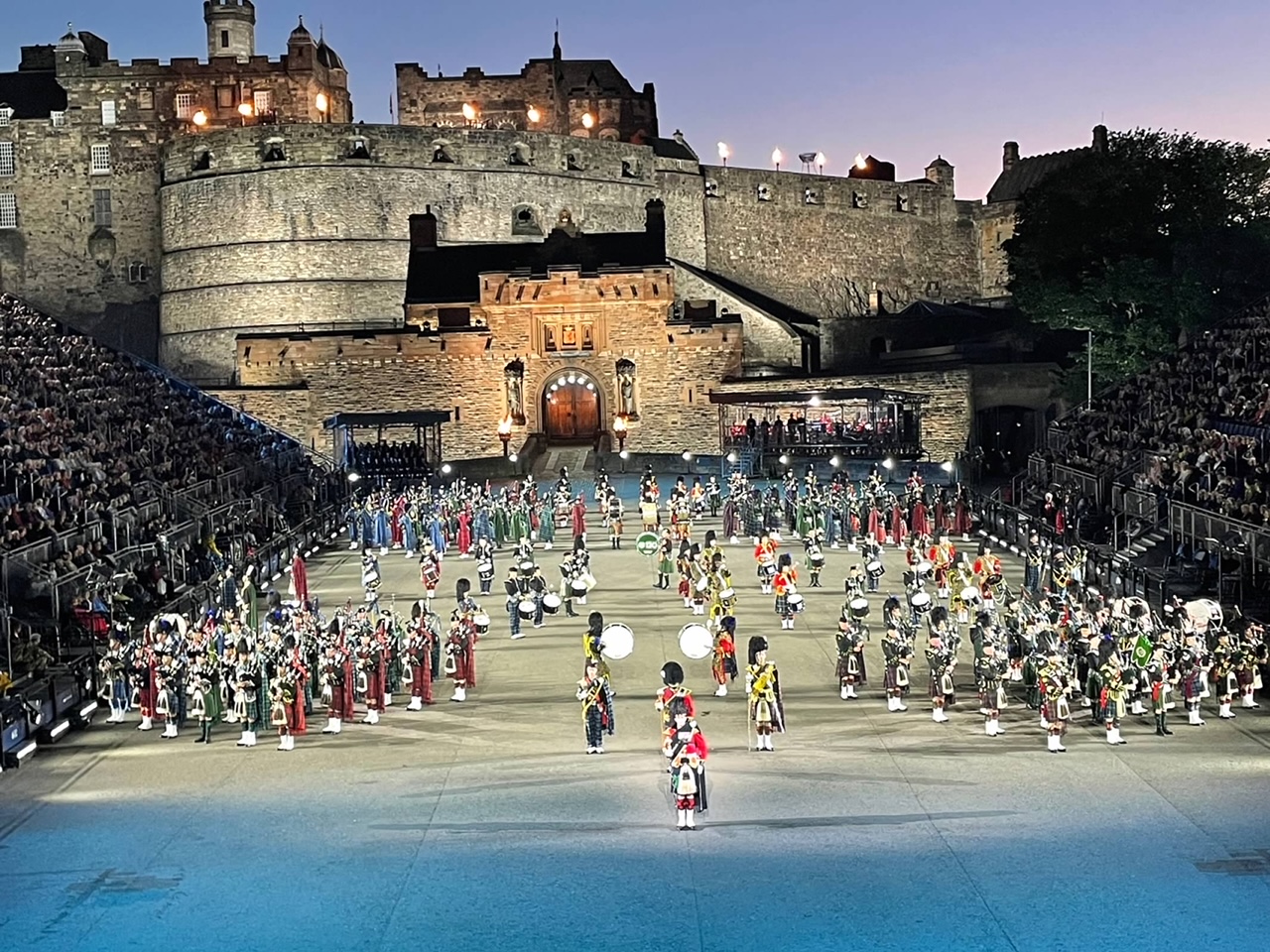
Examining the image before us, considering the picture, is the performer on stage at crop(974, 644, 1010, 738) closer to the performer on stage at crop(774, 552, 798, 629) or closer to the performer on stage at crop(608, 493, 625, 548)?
the performer on stage at crop(774, 552, 798, 629)

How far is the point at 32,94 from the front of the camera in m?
63.3

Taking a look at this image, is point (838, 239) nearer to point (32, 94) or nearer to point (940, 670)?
point (32, 94)

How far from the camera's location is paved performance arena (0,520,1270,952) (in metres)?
11.2

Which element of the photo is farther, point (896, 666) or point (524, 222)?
point (524, 222)

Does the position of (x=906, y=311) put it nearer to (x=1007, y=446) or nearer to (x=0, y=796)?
(x=1007, y=446)

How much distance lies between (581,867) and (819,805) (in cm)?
266

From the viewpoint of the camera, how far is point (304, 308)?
58812mm

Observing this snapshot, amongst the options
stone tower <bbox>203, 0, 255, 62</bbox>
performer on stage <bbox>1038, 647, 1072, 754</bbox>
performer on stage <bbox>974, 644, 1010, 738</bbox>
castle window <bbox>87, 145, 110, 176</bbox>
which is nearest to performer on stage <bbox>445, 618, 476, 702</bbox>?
performer on stage <bbox>974, 644, 1010, 738</bbox>

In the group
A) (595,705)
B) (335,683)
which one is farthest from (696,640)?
(335,683)

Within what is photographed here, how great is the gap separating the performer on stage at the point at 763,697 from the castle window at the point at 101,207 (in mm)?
51277

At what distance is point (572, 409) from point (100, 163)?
22976mm

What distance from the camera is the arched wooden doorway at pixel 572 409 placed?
51.9 meters

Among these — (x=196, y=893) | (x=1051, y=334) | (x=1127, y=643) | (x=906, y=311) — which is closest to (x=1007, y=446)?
(x=1051, y=334)

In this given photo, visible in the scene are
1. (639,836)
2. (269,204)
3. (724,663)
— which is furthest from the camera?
(269,204)
